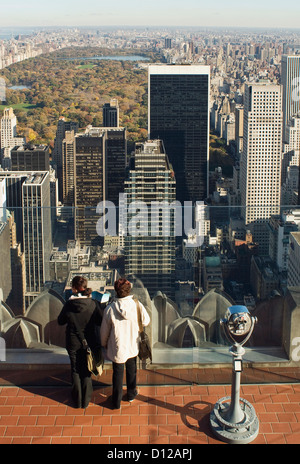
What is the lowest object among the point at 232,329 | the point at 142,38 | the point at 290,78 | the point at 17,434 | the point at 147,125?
the point at 17,434

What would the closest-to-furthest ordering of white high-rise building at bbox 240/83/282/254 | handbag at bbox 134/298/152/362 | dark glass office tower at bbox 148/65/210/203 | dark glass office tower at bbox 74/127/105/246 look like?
handbag at bbox 134/298/152/362
dark glass office tower at bbox 74/127/105/246
white high-rise building at bbox 240/83/282/254
dark glass office tower at bbox 148/65/210/203

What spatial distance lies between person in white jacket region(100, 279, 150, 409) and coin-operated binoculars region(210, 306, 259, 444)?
7.3 inches

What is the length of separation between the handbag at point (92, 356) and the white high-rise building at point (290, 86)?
2509cm

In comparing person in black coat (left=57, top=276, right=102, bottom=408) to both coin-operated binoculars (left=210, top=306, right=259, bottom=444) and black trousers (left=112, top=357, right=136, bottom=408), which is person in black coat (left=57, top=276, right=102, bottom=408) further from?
coin-operated binoculars (left=210, top=306, right=259, bottom=444)

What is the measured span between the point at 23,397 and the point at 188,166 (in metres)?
24.7

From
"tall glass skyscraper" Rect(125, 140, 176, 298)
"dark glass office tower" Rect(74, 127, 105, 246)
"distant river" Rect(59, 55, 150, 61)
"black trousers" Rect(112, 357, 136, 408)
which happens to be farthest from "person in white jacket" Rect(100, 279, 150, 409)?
"distant river" Rect(59, 55, 150, 61)

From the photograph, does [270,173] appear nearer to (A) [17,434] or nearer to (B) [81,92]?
(B) [81,92]

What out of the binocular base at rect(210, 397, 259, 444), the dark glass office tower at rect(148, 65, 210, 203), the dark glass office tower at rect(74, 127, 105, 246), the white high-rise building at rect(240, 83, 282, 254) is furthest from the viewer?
the dark glass office tower at rect(148, 65, 210, 203)

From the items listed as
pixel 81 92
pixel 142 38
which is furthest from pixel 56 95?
pixel 142 38

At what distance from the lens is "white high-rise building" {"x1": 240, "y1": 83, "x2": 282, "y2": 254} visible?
22.2m

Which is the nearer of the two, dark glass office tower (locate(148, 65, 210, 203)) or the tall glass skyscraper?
the tall glass skyscraper

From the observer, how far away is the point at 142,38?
34625 mm

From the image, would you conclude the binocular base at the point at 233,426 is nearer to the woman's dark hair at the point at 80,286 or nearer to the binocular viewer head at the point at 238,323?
the binocular viewer head at the point at 238,323

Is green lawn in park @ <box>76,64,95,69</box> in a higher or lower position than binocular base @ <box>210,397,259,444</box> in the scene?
higher
